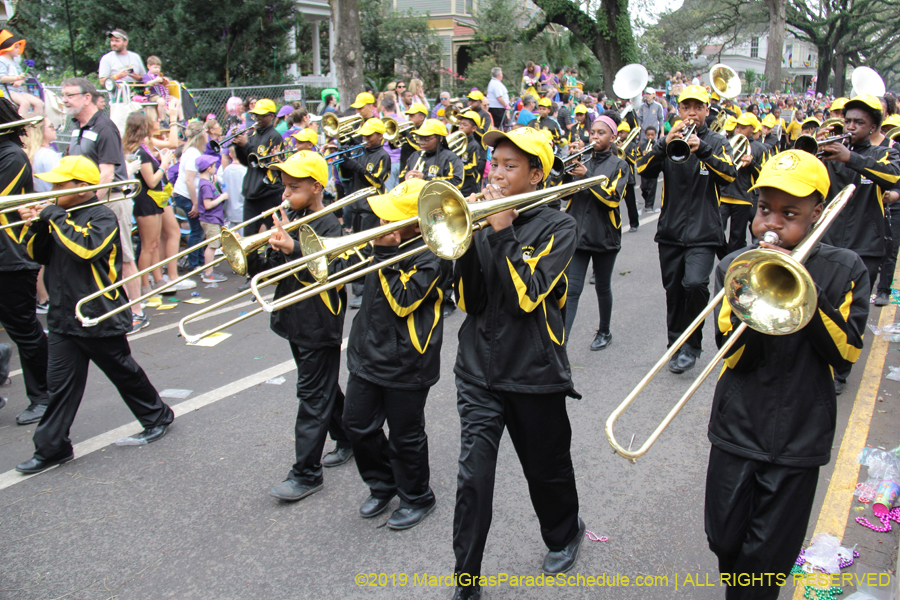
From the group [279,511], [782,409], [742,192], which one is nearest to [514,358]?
[782,409]

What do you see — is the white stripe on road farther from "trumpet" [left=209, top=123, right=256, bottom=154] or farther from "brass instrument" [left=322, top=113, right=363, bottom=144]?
"brass instrument" [left=322, top=113, right=363, bottom=144]

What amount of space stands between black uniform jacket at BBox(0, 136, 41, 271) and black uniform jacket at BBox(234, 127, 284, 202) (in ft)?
9.12

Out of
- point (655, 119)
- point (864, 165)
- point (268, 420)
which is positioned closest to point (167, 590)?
point (268, 420)

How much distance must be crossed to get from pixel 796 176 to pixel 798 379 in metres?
0.72

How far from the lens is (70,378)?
438 centimetres

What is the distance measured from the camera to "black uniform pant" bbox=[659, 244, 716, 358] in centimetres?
555

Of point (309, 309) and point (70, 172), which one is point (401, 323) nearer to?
point (309, 309)

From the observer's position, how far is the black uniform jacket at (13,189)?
496 centimetres

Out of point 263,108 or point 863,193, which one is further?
point 263,108

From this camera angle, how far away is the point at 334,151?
8820 mm

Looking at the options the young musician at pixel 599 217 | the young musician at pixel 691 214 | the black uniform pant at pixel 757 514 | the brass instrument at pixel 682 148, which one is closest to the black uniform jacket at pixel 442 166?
the young musician at pixel 599 217

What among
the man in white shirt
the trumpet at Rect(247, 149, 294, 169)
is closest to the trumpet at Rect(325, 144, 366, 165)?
the trumpet at Rect(247, 149, 294, 169)

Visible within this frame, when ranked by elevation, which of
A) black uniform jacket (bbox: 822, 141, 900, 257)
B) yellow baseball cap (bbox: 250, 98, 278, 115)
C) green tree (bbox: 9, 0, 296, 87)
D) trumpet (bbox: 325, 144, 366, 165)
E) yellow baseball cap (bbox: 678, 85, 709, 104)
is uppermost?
green tree (bbox: 9, 0, 296, 87)

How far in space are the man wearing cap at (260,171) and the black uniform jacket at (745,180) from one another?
4715 millimetres
